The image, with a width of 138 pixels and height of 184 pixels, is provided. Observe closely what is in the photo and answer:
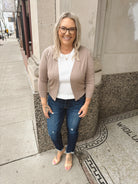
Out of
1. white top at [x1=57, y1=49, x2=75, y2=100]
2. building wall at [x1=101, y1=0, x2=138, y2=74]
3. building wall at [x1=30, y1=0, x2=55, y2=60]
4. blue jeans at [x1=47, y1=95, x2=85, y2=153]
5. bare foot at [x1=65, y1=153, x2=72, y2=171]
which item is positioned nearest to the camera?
white top at [x1=57, y1=49, x2=75, y2=100]

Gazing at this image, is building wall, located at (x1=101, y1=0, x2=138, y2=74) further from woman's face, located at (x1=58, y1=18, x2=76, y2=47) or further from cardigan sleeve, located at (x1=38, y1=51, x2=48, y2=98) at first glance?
cardigan sleeve, located at (x1=38, y1=51, x2=48, y2=98)

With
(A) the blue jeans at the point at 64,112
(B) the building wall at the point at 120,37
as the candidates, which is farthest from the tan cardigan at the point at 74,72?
(B) the building wall at the point at 120,37

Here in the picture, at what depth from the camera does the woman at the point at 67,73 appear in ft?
4.33

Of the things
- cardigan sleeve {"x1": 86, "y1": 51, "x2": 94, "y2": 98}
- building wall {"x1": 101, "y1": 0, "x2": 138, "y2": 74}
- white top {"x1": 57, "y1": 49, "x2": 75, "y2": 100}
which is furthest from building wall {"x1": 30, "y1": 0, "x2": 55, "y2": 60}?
building wall {"x1": 101, "y1": 0, "x2": 138, "y2": 74}

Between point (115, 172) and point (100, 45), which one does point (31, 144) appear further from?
point (100, 45)

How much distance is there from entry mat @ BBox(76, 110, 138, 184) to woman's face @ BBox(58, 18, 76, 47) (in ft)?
5.37

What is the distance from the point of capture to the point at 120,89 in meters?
2.85

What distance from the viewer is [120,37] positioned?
2.42 meters

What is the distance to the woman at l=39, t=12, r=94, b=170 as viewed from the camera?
1.32m

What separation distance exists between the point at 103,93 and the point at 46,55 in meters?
1.64

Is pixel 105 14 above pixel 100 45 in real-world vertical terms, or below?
above

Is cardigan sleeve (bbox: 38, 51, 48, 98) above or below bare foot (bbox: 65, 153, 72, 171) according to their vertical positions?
above

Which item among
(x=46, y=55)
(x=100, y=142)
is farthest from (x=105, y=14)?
(x=100, y=142)

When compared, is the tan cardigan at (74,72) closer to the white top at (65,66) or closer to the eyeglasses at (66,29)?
the white top at (65,66)
